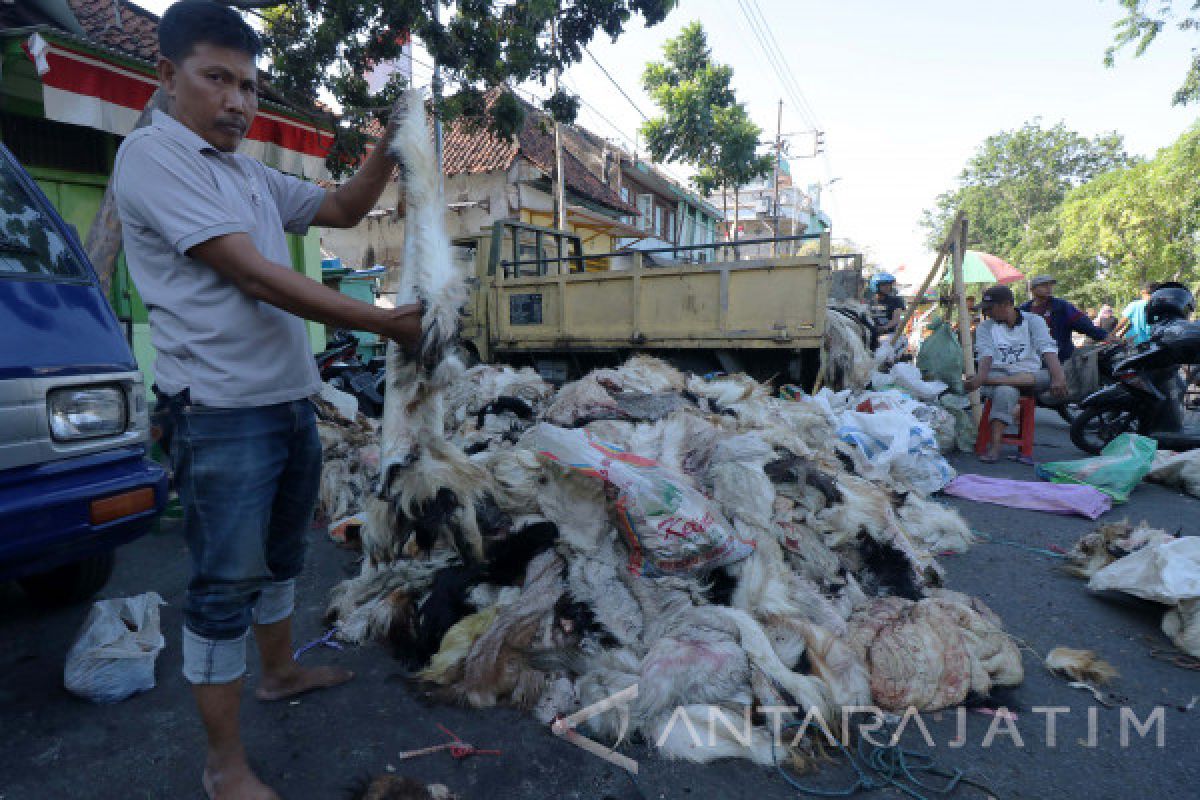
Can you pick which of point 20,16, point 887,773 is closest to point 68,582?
point 887,773

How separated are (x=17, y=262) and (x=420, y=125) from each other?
157 centimetres

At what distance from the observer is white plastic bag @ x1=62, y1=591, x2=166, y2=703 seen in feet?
6.62

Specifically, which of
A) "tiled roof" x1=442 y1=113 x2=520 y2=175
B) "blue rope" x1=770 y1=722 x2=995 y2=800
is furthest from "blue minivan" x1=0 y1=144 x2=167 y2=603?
"tiled roof" x1=442 y1=113 x2=520 y2=175

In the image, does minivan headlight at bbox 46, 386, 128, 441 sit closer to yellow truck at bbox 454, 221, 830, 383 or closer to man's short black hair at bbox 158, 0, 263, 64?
man's short black hair at bbox 158, 0, 263, 64

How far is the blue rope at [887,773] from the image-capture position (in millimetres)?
1678

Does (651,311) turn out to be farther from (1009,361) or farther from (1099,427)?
(1099,427)

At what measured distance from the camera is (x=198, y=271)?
1.46m

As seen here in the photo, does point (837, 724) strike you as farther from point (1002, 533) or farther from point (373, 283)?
point (373, 283)

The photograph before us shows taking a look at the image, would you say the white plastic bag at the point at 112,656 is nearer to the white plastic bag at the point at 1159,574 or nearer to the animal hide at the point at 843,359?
the white plastic bag at the point at 1159,574

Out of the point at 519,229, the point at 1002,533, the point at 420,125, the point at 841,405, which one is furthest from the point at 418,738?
the point at 519,229

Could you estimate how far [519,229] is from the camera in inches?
328

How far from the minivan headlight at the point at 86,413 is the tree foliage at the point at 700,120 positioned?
2217 centimetres

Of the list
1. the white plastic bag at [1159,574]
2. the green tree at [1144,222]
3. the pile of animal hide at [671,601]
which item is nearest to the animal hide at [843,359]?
the pile of animal hide at [671,601]

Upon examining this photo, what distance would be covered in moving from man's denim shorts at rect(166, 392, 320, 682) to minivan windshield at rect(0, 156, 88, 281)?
1.22m
